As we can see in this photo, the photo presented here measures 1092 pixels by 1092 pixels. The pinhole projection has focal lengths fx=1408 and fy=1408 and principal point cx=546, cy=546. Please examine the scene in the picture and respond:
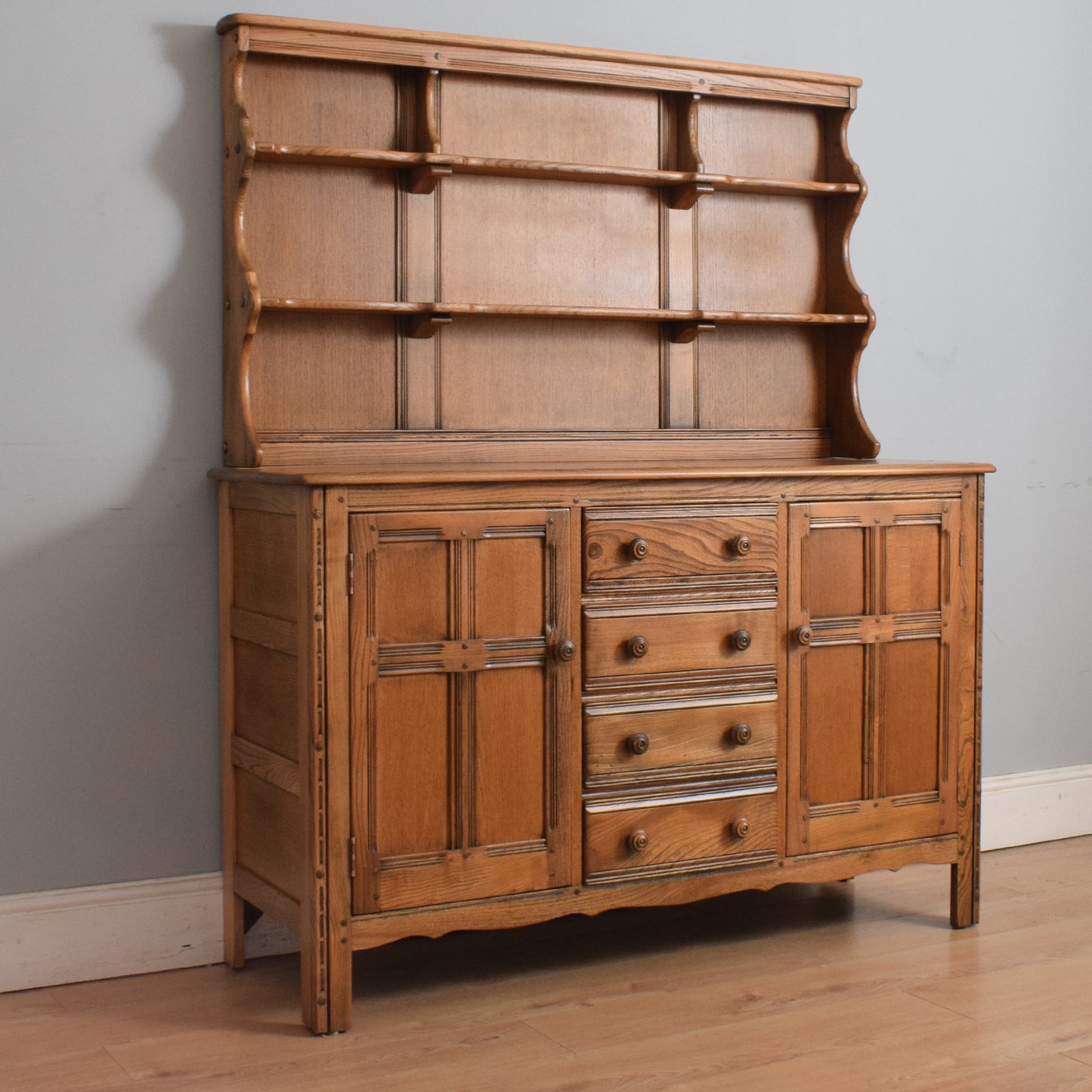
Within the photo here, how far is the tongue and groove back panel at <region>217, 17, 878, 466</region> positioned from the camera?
2824mm

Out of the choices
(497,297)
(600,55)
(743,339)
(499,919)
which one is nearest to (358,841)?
(499,919)

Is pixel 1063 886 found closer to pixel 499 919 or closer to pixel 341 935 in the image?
pixel 499 919

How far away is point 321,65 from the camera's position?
285cm

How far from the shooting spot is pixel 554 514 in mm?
2592

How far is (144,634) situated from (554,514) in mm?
873

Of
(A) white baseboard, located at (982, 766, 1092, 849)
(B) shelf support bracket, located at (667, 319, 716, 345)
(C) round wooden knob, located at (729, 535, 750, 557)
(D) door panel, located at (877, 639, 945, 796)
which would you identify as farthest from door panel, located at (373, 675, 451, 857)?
(A) white baseboard, located at (982, 766, 1092, 849)

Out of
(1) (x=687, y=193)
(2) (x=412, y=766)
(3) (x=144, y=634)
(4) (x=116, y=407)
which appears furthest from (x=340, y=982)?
(1) (x=687, y=193)

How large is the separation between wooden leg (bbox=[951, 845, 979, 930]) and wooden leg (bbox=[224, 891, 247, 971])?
1500 millimetres

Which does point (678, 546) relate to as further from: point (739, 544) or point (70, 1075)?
point (70, 1075)

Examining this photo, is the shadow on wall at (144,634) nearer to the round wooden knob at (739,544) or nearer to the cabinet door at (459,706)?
the cabinet door at (459,706)

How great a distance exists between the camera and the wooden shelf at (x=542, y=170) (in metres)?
2.76

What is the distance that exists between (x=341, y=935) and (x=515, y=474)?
864mm

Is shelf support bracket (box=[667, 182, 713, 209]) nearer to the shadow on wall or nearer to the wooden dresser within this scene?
the wooden dresser

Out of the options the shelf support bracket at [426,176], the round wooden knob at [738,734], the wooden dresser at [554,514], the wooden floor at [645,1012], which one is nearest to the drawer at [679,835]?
the wooden dresser at [554,514]
